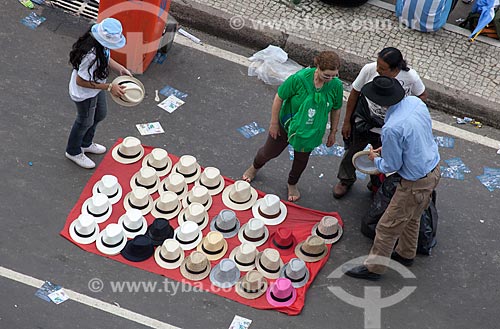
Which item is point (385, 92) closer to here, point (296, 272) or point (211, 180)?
point (296, 272)

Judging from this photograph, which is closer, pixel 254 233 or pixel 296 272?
pixel 296 272

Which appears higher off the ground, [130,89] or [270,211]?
[130,89]

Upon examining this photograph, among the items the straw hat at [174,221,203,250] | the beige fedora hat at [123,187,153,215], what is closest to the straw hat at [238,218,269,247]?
the straw hat at [174,221,203,250]

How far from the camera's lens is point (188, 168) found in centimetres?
737

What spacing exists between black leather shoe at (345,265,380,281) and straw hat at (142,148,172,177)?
198 cm

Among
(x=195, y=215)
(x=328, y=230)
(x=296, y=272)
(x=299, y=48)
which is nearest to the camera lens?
(x=296, y=272)

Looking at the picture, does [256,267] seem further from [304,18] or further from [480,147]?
[304,18]

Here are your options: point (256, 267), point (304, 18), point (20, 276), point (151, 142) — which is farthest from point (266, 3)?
point (20, 276)

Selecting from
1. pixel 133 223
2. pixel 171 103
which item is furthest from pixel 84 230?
pixel 171 103

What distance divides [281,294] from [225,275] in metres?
0.49

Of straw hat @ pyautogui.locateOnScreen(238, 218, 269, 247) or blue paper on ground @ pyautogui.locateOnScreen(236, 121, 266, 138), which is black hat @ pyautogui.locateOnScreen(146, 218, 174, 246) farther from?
blue paper on ground @ pyautogui.locateOnScreen(236, 121, 266, 138)

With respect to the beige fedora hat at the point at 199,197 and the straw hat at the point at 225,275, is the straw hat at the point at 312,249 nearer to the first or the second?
the straw hat at the point at 225,275

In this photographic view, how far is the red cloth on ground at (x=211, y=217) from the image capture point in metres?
6.55

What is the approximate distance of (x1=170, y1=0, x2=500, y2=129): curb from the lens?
27.8ft
